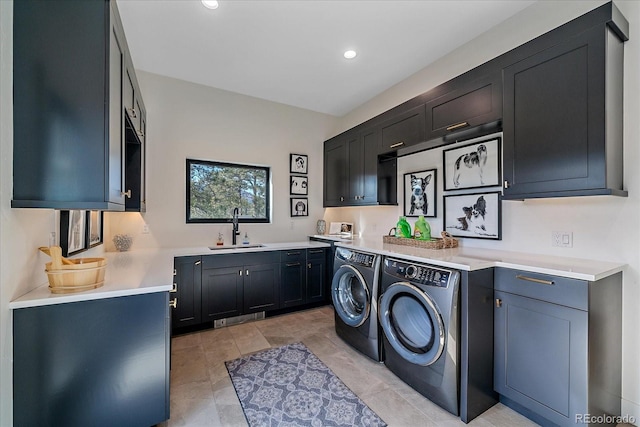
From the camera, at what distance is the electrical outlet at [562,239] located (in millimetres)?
1965

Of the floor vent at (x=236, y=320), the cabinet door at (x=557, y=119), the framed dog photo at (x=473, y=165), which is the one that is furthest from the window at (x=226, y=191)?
the cabinet door at (x=557, y=119)

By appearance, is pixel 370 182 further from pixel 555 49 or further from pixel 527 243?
pixel 555 49

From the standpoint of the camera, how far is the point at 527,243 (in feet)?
7.18

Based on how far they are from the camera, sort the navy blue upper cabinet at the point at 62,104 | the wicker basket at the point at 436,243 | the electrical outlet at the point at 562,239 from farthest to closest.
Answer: the wicker basket at the point at 436,243 → the electrical outlet at the point at 562,239 → the navy blue upper cabinet at the point at 62,104

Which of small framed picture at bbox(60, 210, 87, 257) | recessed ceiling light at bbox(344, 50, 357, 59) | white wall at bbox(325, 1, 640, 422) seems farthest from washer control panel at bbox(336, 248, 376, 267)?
small framed picture at bbox(60, 210, 87, 257)

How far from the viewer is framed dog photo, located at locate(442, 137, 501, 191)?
240cm

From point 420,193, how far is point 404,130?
0.71 meters

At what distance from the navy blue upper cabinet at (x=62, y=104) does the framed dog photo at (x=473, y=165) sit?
272cm

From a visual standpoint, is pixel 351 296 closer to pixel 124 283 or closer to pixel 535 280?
pixel 535 280

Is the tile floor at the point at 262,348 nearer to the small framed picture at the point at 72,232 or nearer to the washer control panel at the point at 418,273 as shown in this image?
the washer control panel at the point at 418,273

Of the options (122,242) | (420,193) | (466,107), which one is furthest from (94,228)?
(466,107)

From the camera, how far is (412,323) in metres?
2.07

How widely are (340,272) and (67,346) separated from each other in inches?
79.0

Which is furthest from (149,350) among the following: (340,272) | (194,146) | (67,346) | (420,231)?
(194,146)
